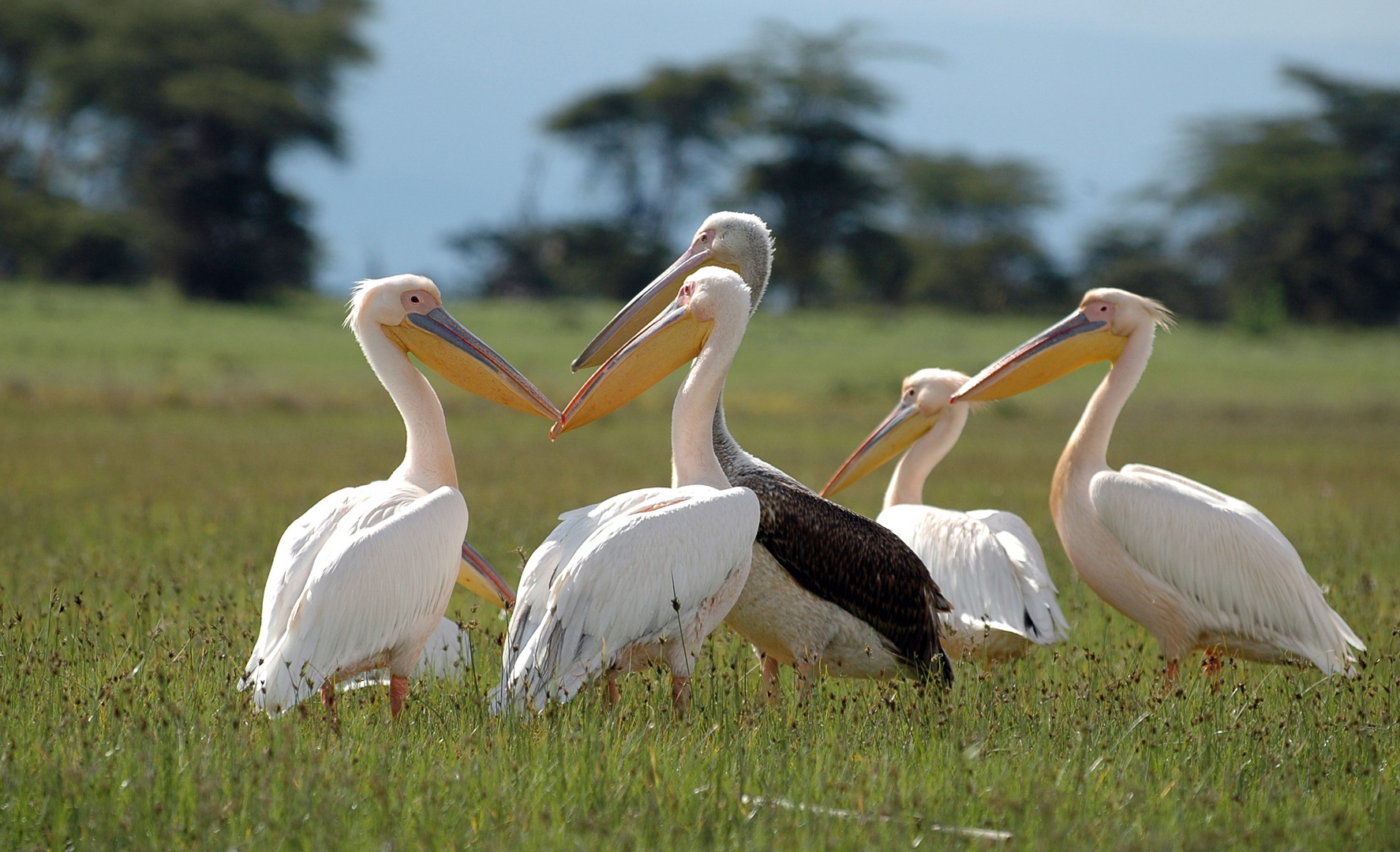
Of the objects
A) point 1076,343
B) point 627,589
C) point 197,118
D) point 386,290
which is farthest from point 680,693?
point 197,118

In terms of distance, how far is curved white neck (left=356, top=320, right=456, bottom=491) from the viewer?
5.14m

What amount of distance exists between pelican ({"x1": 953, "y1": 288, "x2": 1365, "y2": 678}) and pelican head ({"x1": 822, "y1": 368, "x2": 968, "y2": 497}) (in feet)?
2.37

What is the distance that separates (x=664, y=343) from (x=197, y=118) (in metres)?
35.8

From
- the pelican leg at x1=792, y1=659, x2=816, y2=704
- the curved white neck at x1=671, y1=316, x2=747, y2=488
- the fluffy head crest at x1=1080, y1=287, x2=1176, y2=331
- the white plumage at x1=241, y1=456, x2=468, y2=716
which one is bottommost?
the pelican leg at x1=792, y1=659, x2=816, y2=704

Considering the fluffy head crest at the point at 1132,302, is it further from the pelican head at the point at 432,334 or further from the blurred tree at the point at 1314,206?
the blurred tree at the point at 1314,206

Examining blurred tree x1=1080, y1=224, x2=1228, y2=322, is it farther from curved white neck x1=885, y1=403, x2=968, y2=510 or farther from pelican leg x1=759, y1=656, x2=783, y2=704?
pelican leg x1=759, y1=656, x2=783, y2=704

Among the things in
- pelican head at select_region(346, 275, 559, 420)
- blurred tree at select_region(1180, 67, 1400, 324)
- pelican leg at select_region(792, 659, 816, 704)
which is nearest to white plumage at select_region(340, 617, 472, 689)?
pelican head at select_region(346, 275, 559, 420)

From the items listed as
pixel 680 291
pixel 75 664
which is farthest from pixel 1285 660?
pixel 75 664

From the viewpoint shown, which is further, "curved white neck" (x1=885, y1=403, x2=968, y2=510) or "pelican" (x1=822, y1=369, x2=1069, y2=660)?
"curved white neck" (x1=885, y1=403, x2=968, y2=510)

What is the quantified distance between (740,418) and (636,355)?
1449 cm

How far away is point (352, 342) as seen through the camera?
28.4 metres

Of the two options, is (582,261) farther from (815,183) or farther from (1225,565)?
(1225,565)

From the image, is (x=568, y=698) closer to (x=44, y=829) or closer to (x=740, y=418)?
(x=44, y=829)

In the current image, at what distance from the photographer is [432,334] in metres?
5.26
